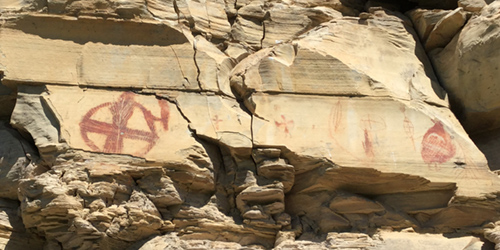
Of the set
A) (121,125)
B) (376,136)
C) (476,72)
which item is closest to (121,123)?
(121,125)

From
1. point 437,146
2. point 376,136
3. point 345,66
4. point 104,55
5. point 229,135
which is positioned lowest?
point 437,146

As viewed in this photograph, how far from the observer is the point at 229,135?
7645mm

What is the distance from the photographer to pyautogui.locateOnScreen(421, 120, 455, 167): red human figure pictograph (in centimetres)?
777

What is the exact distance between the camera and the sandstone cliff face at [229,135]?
7.21 meters

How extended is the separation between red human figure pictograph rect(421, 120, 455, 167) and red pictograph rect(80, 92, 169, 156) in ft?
9.81

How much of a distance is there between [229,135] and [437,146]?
7.94 feet

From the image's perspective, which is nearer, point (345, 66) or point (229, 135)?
point (229, 135)

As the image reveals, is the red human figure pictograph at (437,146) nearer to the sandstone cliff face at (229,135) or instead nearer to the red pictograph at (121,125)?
the sandstone cliff face at (229,135)

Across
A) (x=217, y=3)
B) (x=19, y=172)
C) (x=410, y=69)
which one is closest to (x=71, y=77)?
(x=19, y=172)

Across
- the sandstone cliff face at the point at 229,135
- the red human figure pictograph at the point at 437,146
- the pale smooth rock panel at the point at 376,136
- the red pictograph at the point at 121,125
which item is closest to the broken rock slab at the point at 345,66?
the sandstone cliff face at the point at 229,135

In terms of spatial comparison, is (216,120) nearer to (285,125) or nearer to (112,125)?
(285,125)

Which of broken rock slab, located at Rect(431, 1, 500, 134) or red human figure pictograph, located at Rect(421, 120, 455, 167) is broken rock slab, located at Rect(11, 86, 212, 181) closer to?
red human figure pictograph, located at Rect(421, 120, 455, 167)

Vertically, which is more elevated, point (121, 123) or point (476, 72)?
point (476, 72)

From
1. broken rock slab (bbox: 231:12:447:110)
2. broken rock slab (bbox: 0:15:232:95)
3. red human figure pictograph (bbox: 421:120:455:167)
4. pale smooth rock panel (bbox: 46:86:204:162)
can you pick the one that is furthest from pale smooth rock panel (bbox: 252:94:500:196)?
pale smooth rock panel (bbox: 46:86:204:162)
